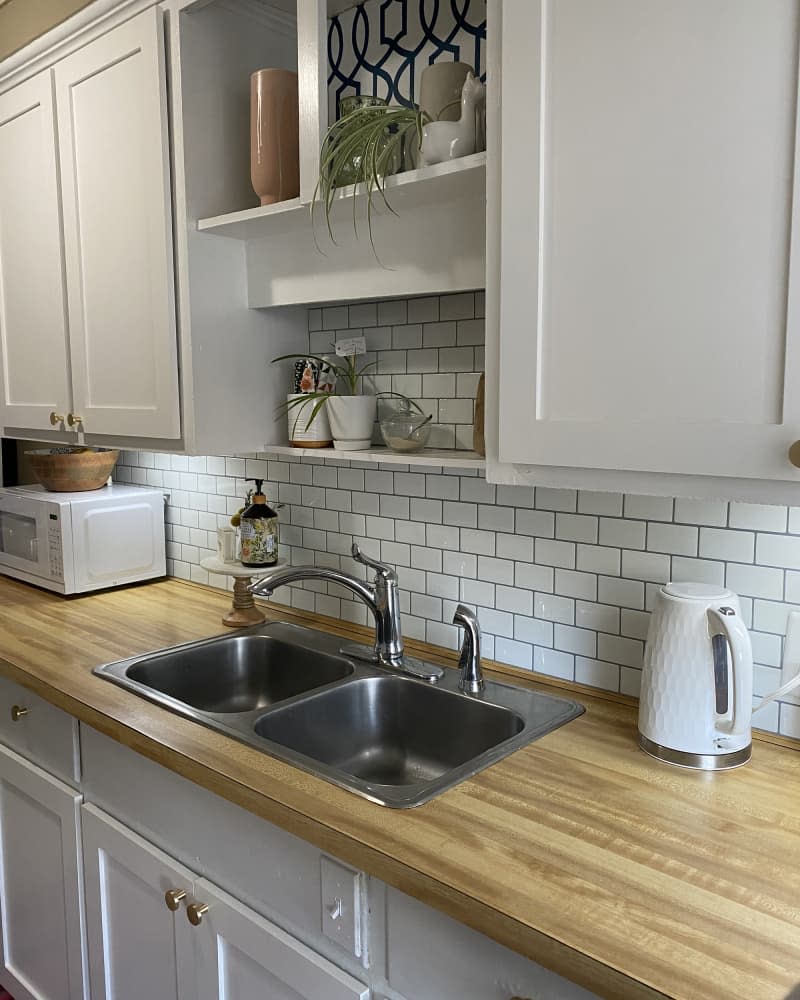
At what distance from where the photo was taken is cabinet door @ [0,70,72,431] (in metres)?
2.25

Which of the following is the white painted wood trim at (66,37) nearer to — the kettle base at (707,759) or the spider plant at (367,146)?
the spider plant at (367,146)

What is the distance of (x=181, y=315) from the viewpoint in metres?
1.93

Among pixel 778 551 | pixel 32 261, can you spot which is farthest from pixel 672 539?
pixel 32 261

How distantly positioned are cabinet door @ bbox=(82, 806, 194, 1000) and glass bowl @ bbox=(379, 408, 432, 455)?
0.86m

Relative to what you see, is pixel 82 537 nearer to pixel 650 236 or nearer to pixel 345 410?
pixel 345 410

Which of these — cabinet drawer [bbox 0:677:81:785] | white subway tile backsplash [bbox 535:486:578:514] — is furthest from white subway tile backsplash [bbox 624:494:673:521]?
cabinet drawer [bbox 0:677:81:785]

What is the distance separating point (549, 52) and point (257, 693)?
4.87ft

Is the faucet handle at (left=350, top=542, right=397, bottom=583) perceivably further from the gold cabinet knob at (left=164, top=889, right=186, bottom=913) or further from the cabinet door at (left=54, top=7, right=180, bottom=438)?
the gold cabinet knob at (left=164, top=889, right=186, bottom=913)

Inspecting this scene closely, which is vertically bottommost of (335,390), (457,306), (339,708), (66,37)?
(339,708)

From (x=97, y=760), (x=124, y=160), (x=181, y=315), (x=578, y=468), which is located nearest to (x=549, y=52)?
(x=578, y=468)

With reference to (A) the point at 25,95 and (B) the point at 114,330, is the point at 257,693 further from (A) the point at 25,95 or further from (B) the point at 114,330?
(A) the point at 25,95

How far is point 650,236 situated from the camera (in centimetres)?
112

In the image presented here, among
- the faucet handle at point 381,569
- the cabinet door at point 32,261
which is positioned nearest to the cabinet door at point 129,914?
the faucet handle at point 381,569

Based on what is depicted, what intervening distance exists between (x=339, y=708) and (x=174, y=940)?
19.7 inches
